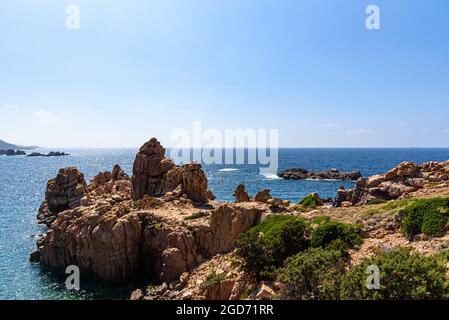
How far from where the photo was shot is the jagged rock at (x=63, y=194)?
71.6 m

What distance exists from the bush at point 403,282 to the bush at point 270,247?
890cm

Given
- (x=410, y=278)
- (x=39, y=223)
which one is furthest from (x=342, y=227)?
(x=39, y=223)

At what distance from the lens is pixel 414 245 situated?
25188mm

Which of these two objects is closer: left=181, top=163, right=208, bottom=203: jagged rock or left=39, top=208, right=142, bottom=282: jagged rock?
left=39, top=208, right=142, bottom=282: jagged rock

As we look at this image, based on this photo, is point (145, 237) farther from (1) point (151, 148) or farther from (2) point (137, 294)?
(1) point (151, 148)

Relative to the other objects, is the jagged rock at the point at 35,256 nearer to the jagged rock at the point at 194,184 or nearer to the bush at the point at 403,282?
the jagged rock at the point at 194,184

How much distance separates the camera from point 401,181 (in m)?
43.3

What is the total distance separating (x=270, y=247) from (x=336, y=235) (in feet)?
18.0

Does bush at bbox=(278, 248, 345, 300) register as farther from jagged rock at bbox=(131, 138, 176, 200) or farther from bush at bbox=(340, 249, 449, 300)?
jagged rock at bbox=(131, 138, 176, 200)

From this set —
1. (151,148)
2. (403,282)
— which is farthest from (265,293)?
(151,148)

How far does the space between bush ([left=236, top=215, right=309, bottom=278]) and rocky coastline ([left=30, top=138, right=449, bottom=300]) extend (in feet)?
3.60

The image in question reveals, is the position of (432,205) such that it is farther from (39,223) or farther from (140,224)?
(39,223)

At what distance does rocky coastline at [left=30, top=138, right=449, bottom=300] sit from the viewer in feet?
91.5

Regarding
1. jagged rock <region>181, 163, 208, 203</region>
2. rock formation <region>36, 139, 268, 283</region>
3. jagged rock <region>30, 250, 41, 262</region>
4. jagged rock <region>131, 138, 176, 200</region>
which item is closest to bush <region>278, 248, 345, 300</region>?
rock formation <region>36, 139, 268, 283</region>
